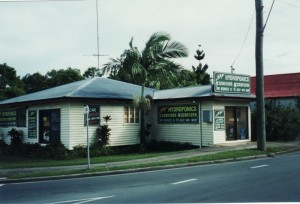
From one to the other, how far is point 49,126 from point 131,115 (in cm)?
462

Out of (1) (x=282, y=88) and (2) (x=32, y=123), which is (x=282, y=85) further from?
(2) (x=32, y=123)

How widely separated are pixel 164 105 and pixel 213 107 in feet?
11.7

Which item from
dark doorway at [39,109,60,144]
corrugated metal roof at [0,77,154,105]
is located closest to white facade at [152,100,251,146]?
corrugated metal roof at [0,77,154,105]

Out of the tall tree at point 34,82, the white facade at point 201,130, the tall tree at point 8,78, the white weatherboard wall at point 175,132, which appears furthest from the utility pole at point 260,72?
the tall tree at point 34,82

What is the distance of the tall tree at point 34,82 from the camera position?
62.2 m

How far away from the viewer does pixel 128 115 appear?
23438 millimetres

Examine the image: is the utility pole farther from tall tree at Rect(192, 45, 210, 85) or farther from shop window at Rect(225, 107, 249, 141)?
tall tree at Rect(192, 45, 210, 85)

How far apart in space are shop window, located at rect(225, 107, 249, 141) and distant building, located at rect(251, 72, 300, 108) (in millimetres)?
12540

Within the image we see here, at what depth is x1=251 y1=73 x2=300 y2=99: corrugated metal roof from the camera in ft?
127

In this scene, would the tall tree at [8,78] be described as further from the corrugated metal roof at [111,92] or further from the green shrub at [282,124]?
the green shrub at [282,124]

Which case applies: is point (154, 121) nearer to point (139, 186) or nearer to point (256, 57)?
point (256, 57)

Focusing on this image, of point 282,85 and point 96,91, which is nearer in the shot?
point 96,91

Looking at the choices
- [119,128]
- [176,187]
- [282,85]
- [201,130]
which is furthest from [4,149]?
[282,85]

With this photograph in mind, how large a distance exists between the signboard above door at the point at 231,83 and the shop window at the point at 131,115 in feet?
16.2
